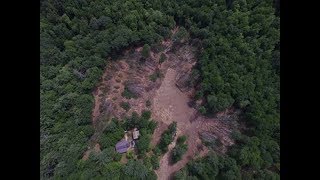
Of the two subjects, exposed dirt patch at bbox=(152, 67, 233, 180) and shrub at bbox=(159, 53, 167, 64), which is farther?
shrub at bbox=(159, 53, 167, 64)

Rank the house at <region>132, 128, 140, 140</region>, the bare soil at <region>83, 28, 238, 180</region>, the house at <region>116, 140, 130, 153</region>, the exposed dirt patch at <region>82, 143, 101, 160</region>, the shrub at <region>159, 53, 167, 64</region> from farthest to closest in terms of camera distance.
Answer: the shrub at <region>159, 53, 167, 64</region> < the bare soil at <region>83, 28, 238, 180</region> < the house at <region>132, 128, 140, 140</region> < the house at <region>116, 140, 130, 153</region> < the exposed dirt patch at <region>82, 143, 101, 160</region>

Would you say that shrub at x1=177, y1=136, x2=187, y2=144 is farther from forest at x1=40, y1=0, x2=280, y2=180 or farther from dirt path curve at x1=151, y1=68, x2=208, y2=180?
dirt path curve at x1=151, y1=68, x2=208, y2=180

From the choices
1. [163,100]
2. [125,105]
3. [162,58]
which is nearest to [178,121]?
[163,100]

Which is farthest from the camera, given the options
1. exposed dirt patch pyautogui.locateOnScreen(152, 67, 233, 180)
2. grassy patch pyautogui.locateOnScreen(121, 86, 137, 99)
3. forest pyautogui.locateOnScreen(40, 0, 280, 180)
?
grassy patch pyautogui.locateOnScreen(121, 86, 137, 99)

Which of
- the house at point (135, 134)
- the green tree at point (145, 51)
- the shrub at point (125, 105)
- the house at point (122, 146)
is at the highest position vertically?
the green tree at point (145, 51)

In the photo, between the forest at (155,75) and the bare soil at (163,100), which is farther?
the bare soil at (163,100)

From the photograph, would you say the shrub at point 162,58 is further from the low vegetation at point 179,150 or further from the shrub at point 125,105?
the low vegetation at point 179,150

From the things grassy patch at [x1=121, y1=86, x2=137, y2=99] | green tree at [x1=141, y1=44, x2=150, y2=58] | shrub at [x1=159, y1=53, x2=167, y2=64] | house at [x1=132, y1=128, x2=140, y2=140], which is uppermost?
green tree at [x1=141, y1=44, x2=150, y2=58]

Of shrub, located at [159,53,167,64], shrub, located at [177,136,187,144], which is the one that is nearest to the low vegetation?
shrub, located at [177,136,187,144]

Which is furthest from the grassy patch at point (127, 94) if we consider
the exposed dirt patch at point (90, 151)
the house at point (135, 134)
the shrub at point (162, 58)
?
the exposed dirt patch at point (90, 151)
